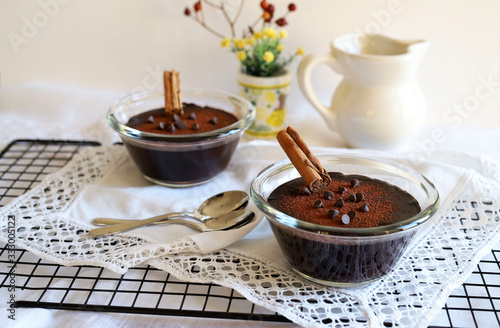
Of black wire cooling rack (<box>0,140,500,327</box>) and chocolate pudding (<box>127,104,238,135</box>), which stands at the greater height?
chocolate pudding (<box>127,104,238,135</box>)

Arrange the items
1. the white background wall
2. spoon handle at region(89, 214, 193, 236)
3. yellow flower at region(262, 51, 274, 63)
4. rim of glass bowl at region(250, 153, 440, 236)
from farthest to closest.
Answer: the white background wall → yellow flower at region(262, 51, 274, 63) → spoon handle at region(89, 214, 193, 236) → rim of glass bowl at region(250, 153, 440, 236)

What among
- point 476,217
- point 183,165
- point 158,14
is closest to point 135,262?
point 183,165

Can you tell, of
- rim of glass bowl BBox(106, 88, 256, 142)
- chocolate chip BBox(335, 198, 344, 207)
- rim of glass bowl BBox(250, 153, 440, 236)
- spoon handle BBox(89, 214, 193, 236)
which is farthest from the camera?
rim of glass bowl BBox(106, 88, 256, 142)

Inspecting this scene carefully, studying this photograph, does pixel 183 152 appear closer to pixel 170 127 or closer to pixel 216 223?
pixel 170 127

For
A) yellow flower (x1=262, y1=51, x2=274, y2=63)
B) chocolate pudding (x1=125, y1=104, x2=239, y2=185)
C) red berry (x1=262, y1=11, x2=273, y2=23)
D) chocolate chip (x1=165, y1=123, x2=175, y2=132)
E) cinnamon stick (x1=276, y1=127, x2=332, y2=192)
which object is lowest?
chocolate pudding (x1=125, y1=104, x2=239, y2=185)

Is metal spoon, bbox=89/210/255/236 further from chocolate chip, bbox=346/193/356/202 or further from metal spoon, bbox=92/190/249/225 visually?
chocolate chip, bbox=346/193/356/202

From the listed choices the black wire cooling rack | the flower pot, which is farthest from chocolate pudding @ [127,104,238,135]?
the black wire cooling rack

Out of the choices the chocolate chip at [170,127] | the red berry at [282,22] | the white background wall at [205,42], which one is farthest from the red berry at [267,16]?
the chocolate chip at [170,127]
